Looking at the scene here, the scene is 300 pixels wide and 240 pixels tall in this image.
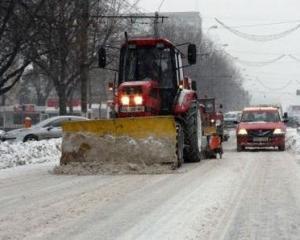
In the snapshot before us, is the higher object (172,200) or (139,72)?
(139,72)

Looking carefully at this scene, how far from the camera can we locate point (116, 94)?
18109 mm

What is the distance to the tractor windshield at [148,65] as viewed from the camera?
18.2 meters

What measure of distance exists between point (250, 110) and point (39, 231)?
797 inches

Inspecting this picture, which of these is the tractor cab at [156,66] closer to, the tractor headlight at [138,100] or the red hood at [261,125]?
the tractor headlight at [138,100]

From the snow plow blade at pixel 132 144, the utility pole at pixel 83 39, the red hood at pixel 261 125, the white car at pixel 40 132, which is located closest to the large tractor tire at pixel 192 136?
the snow plow blade at pixel 132 144

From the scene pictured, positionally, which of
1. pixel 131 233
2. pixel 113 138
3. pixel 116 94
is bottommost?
pixel 131 233

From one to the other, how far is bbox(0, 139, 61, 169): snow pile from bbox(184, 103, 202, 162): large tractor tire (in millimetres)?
3923

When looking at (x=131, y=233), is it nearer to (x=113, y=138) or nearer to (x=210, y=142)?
(x=113, y=138)

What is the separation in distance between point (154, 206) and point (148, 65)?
27.4 feet

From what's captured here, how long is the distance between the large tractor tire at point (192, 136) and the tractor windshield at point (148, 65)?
1031mm

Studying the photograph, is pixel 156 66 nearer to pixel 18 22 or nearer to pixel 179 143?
pixel 179 143

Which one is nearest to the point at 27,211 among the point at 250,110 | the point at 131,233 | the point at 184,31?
the point at 131,233

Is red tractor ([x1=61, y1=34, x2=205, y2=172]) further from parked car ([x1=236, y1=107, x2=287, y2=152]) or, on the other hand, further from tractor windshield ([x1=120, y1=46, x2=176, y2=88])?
parked car ([x1=236, y1=107, x2=287, y2=152])

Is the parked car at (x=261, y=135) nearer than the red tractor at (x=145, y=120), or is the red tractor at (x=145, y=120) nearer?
the red tractor at (x=145, y=120)
